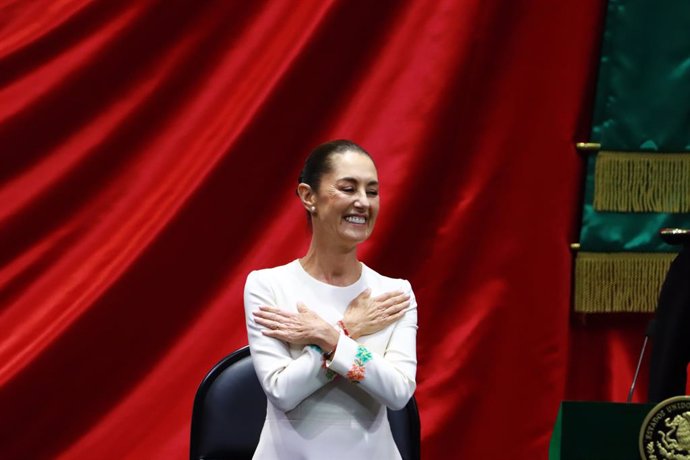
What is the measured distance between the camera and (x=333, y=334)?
1.99m

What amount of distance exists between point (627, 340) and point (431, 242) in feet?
2.61

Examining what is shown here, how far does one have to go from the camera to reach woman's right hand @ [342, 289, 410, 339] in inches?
81.6

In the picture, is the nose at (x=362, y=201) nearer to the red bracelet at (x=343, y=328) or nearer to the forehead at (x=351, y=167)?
the forehead at (x=351, y=167)

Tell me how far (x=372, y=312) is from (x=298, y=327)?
0.55ft

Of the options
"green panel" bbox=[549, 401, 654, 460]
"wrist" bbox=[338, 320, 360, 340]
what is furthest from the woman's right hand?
"green panel" bbox=[549, 401, 654, 460]

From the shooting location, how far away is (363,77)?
3.57 m

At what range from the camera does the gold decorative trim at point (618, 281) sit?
3.54 metres

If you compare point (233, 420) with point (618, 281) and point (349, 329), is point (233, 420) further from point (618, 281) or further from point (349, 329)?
point (618, 281)

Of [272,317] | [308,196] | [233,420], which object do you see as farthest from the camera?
[233,420]

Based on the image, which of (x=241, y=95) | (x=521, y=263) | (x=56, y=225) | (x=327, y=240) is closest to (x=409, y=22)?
(x=241, y=95)

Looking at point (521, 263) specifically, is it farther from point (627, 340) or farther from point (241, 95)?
point (241, 95)

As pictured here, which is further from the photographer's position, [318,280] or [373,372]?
[318,280]

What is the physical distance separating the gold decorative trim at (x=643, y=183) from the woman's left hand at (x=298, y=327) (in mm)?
1814

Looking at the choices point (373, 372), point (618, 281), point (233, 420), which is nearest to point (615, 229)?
point (618, 281)
